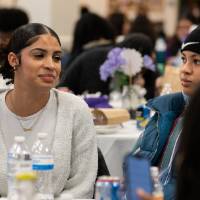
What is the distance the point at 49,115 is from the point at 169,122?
585mm

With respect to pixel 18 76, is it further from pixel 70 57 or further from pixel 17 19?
pixel 70 57

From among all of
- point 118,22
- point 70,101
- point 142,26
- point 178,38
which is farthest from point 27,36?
point 178,38

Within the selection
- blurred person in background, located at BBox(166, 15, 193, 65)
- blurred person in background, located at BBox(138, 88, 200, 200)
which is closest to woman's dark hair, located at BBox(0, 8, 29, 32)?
blurred person in background, located at BBox(166, 15, 193, 65)

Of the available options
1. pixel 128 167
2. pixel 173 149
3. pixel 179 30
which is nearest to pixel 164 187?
pixel 173 149

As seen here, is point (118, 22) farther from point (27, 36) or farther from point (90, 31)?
point (27, 36)

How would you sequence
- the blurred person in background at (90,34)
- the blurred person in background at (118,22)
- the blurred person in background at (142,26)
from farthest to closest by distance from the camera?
the blurred person in background at (118,22), the blurred person in background at (142,26), the blurred person in background at (90,34)

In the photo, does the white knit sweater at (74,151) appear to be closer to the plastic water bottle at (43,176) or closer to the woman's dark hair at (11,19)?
the plastic water bottle at (43,176)

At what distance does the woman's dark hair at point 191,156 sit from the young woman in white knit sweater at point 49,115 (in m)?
1.70

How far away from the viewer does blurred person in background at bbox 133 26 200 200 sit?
3.80 metres

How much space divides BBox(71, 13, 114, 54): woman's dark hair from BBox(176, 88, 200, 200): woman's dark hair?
5.99 metres

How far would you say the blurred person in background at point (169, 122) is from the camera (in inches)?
150

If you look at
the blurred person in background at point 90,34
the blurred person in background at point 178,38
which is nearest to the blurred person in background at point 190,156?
the blurred person in background at point 90,34

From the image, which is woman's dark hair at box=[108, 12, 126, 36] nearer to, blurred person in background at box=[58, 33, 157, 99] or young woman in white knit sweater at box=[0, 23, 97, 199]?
blurred person in background at box=[58, 33, 157, 99]

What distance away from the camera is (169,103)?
3.96 metres
